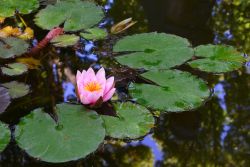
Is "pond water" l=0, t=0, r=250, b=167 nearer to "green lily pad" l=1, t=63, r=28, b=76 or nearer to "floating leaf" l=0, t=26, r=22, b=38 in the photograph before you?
"green lily pad" l=1, t=63, r=28, b=76

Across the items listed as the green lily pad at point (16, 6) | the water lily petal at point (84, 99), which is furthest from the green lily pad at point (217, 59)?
the green lily pad at point (16, 6)

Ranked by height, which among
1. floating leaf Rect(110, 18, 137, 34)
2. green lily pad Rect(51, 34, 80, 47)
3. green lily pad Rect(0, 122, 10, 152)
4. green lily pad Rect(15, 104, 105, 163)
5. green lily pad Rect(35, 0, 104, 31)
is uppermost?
green lily pad Rect(35, 0, 104, 31)

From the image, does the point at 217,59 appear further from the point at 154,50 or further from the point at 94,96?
the point at 94,96

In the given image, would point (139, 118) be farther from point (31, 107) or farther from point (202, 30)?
point (202, 30)

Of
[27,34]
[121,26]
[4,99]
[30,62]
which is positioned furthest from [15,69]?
[121,26]

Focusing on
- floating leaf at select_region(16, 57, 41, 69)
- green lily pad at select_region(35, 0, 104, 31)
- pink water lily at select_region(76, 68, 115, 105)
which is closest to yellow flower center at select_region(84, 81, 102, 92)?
pink water lily at select_region(76, 68, 115, 105)

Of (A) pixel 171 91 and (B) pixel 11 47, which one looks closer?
(A) pixel 171 91
